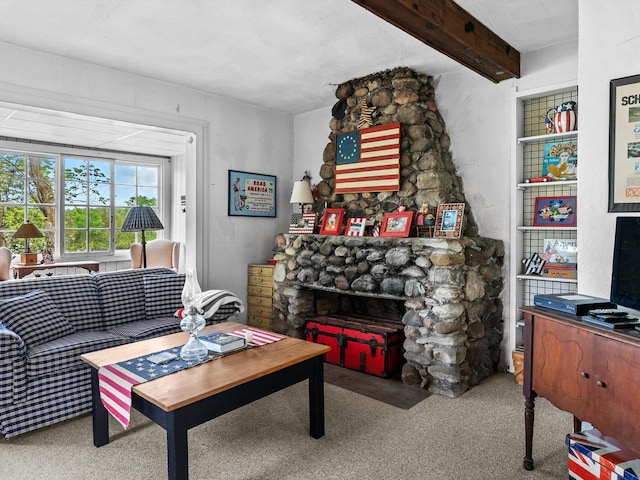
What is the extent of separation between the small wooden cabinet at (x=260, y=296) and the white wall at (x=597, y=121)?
304cm

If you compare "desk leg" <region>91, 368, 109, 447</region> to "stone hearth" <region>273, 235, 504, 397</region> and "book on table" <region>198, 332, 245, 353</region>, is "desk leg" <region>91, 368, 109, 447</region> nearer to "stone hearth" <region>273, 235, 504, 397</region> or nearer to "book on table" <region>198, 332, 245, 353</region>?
"book on table" <region>198, 332, 245, 353</region>

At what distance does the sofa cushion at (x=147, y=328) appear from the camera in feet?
10.3

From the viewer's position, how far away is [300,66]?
3.67m

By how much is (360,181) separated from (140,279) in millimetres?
2187

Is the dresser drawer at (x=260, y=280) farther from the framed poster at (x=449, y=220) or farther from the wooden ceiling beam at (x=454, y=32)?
the wooden ceiling beam at (x=454, y=32)

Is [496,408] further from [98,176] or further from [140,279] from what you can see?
[98,176]

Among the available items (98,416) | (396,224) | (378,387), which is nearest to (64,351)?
(98,416)

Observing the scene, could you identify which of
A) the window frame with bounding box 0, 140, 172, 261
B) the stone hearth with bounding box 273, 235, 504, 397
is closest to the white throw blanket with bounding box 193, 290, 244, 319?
the stone hearth with bounding box 273, 235, 504, 397

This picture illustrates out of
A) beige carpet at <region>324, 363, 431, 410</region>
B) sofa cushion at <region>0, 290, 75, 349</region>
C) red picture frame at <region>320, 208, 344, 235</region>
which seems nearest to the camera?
sofa cushion at <region>0, 290, 75, 349</region>

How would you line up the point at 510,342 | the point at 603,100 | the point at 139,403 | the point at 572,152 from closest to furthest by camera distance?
the point at 139,403, the point at 603,100, the point at 572,152, the point at 510,342

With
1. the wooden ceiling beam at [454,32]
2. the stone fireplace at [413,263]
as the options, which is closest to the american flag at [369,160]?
the stone fireplace at [413,263]

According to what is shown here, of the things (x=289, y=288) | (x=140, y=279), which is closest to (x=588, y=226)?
(x=289, y=288)

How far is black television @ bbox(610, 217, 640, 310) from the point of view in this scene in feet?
5.82

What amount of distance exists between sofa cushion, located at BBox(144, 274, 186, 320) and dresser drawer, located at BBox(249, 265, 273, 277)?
3.37ft
